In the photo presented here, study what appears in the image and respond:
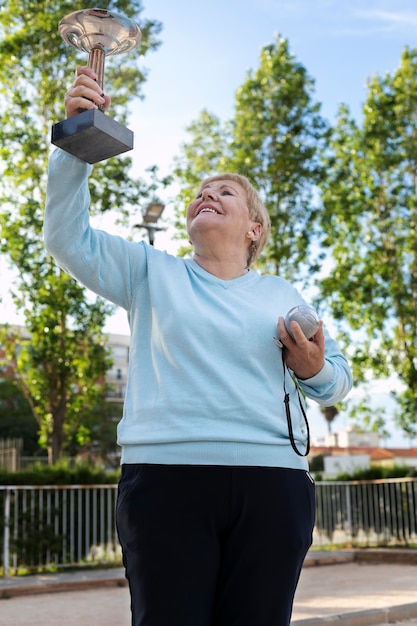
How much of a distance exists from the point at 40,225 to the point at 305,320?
45.9 ft

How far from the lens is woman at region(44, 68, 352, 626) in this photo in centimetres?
175

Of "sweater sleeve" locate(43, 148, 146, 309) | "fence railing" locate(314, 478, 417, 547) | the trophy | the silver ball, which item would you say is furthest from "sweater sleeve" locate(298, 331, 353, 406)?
"fence railing" locate(314, 478, 417, 547)

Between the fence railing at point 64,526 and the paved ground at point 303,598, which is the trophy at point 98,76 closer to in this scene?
the paved ground at point 303,598

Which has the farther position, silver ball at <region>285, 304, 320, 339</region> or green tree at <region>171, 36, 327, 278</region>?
green tree at <region>171, 36, 327, 278</region>

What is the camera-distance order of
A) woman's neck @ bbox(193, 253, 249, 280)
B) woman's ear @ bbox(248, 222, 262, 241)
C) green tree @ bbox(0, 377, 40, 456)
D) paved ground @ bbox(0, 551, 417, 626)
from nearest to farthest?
woman's neck @ bbox(193, 253, 249, 280)
woman's ear @ bbox(248, 222, 262, 241)
paved ground @ bbox(0, 551, 417, 626)
green tree @ bbox(0, 377, 40, 456)

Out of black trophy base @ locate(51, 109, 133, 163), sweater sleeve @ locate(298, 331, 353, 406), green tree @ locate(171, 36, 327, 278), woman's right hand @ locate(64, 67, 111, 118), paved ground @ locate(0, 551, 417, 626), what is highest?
green tree @ locate(171, 36, 327, 278)

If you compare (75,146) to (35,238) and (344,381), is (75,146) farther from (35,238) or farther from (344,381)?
(35,238)

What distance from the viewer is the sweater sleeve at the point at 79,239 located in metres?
1.91

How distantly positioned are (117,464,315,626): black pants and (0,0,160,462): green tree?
1382 cm

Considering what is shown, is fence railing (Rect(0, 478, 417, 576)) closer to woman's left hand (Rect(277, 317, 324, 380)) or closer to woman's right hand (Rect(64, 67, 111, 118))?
woman's left hand (Rect(277, 317, 324, 380))

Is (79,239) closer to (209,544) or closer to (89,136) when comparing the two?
(89,136)

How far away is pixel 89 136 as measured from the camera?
1.85 m

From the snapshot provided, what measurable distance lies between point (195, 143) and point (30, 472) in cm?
1129

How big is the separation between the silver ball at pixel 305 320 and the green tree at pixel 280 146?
1578cm
